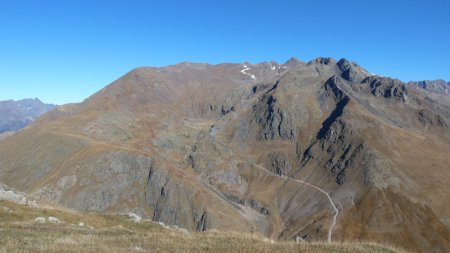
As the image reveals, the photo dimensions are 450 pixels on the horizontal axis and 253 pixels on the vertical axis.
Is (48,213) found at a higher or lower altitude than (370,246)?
lower

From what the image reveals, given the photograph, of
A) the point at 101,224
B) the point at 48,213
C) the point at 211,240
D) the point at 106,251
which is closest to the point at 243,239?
the point at 211,240

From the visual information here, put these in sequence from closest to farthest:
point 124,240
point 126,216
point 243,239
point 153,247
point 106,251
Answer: point 106,251
point 153,247
point 124,240
point 243,239
point 126,216

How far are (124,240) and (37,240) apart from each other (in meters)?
4.68

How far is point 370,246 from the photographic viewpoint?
86.3ft

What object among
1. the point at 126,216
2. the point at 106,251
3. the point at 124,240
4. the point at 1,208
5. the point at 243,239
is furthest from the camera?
the point at 126,216

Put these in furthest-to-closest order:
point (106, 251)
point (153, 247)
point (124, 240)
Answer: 1. point (124, 240)
2. point (153, 247)
3. point (106, 251)

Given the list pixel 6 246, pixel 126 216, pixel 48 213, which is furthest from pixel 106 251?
pixel 126 216

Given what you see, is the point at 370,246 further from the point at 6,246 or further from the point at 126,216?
the point at 126,216

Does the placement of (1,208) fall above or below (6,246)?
below

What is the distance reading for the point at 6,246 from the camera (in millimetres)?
20906

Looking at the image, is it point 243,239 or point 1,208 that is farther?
point 1,208

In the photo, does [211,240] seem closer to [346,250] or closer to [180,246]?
[180,246]

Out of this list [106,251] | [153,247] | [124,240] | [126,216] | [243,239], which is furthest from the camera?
[126,216]

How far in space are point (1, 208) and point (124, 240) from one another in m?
23.1
